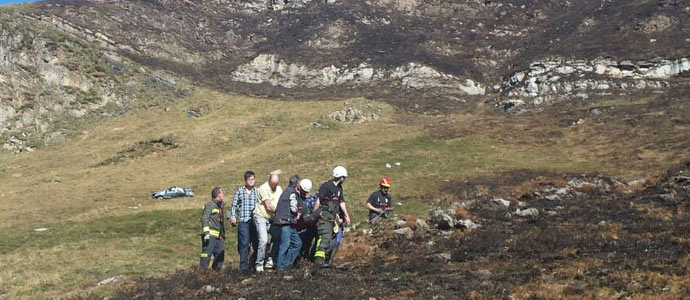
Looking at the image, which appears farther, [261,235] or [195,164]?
[195,164]

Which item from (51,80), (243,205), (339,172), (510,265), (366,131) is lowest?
(510,265)

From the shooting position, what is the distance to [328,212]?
12.7 m

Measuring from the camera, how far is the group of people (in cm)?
1258

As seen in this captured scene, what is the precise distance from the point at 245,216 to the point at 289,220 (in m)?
1.62

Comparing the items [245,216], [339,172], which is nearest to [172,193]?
[245,216]

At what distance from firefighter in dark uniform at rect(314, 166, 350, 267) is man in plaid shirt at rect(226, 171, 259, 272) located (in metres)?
1.88

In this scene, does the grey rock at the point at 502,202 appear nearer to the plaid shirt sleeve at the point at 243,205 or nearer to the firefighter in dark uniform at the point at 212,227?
the plaid shirt sleeve at the point at 243,205

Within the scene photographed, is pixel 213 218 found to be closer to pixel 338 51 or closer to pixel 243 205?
pixel 243 205

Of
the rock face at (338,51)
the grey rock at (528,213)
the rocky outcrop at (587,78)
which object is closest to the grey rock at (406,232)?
the grey rock at (528,213)

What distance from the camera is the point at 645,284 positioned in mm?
9430

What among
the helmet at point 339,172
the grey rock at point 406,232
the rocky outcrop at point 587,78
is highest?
the rocky outcrop at point 587,78

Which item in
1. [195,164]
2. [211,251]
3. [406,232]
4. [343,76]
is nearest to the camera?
[211,251]

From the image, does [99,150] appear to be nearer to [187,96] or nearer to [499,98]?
[187,96]

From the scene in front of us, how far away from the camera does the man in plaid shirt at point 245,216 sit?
13.3m
